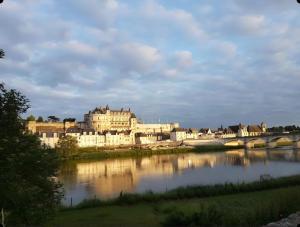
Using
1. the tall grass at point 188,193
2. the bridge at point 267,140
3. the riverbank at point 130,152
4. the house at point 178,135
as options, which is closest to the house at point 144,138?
the house at point 178,135

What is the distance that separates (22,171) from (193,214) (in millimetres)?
5383

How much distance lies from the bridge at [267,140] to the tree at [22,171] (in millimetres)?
78573

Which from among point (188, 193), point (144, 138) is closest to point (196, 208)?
point (188, 193)

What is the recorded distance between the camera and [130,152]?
79.1m

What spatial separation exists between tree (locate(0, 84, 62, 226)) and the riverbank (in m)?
56.1

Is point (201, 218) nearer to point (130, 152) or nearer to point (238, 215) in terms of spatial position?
point (238, 215)

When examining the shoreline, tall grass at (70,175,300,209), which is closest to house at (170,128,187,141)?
the shoreline

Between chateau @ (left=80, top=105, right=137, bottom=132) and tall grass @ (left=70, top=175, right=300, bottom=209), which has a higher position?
chateau @ (left=80, top=105, right=137, bottom=132)

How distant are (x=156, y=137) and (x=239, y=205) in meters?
99.8

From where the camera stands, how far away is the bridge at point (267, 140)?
84.5 meters

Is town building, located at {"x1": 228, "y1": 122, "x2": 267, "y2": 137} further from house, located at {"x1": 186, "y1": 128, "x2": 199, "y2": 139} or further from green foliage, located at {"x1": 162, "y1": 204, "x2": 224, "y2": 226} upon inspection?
green foliage, located at {"x1": 162, "y1": 204, "x2": 224, "y2": 226}

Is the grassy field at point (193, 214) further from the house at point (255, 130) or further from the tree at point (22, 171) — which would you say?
the house at point (255, 130)

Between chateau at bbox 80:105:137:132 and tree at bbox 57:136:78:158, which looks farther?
chateau at bbox 80:105:137:132

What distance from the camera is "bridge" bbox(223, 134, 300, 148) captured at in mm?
84500
